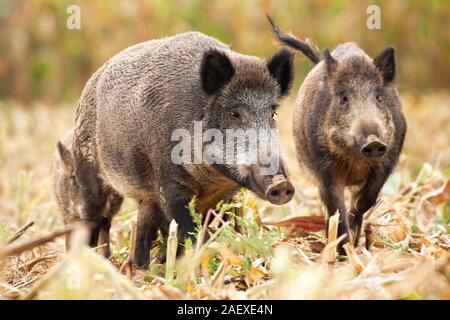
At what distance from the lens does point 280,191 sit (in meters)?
4.91

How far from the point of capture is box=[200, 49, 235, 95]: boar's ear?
218 inches

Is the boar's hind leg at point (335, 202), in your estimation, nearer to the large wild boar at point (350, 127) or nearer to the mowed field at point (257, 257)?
the large wild boar at point (350, 127)

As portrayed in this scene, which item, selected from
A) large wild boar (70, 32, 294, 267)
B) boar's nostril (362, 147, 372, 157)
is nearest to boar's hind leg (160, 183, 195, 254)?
large wild boar (70, 32, 294, 267)

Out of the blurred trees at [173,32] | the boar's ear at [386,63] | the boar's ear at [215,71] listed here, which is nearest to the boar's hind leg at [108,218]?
the boar's ear at [215,71]

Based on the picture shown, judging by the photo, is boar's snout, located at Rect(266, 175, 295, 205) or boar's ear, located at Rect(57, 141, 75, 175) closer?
boar's snout, located at Rect(266, 175, 295, 205)

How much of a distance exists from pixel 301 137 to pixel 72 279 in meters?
3.02

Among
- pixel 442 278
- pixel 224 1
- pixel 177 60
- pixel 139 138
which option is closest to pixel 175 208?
pixel 139 138

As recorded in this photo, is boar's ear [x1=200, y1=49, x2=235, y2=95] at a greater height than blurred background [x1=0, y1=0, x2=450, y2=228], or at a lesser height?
lesser

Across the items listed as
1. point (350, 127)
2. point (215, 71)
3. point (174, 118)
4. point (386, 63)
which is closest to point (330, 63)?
point (386, 63)

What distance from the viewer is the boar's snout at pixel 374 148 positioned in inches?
237

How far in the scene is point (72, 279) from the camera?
14.7 ft

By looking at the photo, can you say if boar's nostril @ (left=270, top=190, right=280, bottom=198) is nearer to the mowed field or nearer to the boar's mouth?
the boar's mouth

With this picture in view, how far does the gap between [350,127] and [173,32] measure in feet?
32.6

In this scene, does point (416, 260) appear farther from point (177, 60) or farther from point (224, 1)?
point (224, 1)
